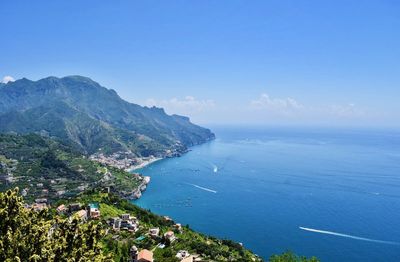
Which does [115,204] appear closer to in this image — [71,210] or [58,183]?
[71,210]

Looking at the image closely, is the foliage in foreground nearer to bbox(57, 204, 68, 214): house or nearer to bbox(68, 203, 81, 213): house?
bbox(57, 204, 68, 214): house

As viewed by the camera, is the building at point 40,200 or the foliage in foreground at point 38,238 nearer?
the foliage in foreground at point 38,238

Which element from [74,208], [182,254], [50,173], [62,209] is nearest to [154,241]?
[182,254]

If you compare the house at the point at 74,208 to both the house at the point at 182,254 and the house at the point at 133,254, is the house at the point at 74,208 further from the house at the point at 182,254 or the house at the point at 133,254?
the house at the point at 182,254

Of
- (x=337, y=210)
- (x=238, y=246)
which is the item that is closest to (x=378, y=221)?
(x=337, y=210)

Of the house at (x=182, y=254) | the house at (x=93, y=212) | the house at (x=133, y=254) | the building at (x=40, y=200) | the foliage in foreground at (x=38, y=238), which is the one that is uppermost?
the foliage in foreground at (x=38, y=238)

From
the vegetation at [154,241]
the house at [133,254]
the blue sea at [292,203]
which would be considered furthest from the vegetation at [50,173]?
the house at [133,254]
